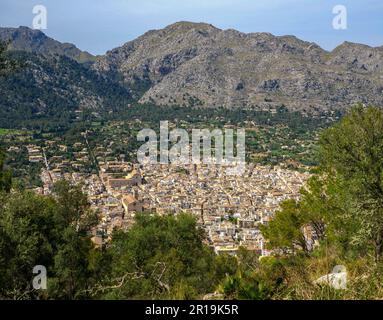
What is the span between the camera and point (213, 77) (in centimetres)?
14475

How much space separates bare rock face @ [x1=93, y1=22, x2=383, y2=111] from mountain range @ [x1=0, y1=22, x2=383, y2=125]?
323mm

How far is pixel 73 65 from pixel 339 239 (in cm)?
15132

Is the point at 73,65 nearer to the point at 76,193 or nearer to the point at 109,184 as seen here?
the point at 109,184

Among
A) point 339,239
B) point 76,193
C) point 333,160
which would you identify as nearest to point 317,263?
point 333,160

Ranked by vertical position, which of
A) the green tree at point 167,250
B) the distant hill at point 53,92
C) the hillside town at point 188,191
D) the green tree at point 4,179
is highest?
the distant hill at point 53,92

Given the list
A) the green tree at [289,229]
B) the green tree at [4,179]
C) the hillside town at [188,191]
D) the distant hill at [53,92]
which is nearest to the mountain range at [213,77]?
the distant hill at [53,92]

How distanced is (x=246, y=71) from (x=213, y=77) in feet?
Answer: 46.0

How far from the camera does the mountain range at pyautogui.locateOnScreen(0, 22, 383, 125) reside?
126500 millimetres

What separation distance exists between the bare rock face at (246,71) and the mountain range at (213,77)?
0.32m

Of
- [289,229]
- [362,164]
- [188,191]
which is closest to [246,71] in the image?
[188,191]

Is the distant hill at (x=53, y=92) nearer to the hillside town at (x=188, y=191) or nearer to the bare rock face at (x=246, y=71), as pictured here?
the bare rock face at (x=246, y=71)

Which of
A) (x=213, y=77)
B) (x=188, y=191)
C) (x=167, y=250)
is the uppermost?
(x=213, y=77)

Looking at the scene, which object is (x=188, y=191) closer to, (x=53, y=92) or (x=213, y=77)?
(x=53, y=92)

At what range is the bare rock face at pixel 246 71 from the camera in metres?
137
